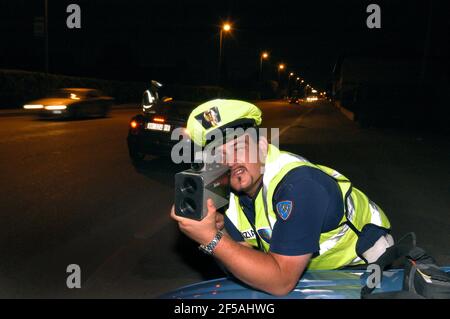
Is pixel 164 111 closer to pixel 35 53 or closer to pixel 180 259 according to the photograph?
pixel 180 259

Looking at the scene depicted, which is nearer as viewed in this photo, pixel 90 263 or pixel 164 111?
pixel 90 263

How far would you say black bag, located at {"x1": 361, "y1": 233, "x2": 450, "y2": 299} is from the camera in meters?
1.71

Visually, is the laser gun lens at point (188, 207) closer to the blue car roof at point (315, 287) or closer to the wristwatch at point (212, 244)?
the wristwatch at point (212, 244)

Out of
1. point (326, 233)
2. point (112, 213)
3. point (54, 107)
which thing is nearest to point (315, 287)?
point (326, 233)

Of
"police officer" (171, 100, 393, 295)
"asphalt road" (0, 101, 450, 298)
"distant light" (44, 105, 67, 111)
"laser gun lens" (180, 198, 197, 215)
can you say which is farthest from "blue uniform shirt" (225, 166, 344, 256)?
"distant light" (44, 105, 67, 111)

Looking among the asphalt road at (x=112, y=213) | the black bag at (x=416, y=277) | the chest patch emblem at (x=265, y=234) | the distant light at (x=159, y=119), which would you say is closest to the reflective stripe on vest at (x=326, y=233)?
the chest patch emblem at (x=265, y=234)

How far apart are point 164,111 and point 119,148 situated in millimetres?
3049

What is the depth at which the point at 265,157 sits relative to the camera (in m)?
2.28

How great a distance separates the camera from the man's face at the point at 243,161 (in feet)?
7.27

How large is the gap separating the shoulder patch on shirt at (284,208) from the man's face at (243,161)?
11.8 inches

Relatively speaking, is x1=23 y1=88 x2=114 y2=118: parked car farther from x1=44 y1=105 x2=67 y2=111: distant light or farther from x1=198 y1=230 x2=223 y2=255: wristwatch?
x1=198 y1=230 x2=223 y2=255: wristwatch
